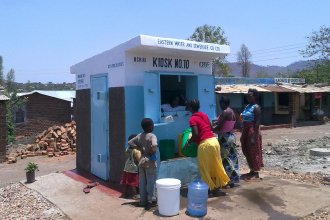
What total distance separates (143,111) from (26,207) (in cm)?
265

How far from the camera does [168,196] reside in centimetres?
405

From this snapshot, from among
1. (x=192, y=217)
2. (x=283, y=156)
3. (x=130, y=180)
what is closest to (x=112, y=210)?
(x=130, y=180)

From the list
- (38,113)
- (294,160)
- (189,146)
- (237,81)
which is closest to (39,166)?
(38,113)

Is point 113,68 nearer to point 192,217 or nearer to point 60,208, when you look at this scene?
point 60,208

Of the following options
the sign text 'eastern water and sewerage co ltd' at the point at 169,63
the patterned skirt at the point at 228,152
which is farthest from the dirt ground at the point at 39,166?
the patterned skirt at the point at 228,152

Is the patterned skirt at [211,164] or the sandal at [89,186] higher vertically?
the patterned skirt at [211,164]

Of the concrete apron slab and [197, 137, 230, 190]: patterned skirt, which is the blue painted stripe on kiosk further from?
[197, 137, 230, 190]: patterned skirt

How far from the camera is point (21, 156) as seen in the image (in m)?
11.8

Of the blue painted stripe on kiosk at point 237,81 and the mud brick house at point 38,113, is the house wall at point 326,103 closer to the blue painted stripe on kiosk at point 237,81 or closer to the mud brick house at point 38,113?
the blue painted stripe on kiosk at point 237,81

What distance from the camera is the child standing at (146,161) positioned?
14.3 feet

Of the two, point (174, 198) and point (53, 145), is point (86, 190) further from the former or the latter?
point (53, 145)

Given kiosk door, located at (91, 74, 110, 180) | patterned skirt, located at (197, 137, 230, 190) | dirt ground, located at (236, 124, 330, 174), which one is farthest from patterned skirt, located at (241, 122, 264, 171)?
kiosk door, located at (91, 74, 110, 180)

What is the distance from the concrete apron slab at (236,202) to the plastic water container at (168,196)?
0.40ft

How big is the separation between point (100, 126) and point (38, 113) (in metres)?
11.2
